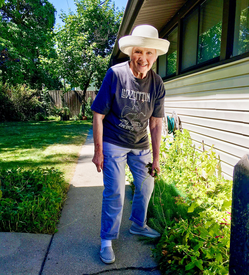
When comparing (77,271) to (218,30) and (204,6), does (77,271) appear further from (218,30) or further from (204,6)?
(204,6)

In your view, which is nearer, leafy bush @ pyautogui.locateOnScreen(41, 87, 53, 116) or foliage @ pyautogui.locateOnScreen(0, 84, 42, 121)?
foliage @ pyautogui.locateOnScreen(0, 84, 42, 121)

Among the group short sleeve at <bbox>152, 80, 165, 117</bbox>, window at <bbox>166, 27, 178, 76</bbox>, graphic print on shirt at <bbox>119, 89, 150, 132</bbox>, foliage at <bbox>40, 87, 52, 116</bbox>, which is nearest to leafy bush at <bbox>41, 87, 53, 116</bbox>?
foliage at <bbox>40, 87, 52, 116</bbox>

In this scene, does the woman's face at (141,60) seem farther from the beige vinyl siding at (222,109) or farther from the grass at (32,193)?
the grass at (32,193)

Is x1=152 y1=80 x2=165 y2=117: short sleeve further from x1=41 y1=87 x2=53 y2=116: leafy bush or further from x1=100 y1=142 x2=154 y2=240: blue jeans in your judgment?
x1=41 y1=87 x2=53 y2=116: leafy bush

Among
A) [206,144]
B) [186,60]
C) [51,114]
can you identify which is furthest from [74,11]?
[206,144]

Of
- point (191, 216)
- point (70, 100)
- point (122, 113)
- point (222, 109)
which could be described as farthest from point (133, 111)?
point (70, 100)

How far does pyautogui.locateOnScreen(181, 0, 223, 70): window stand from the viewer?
3545mm

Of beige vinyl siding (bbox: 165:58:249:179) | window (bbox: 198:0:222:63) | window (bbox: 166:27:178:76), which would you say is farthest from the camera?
window (bbox: 166:27:178:76)

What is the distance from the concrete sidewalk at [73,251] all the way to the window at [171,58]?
13.0 feet

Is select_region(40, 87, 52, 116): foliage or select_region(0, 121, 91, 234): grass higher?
select_region(40, 87, 52, 116): foliage

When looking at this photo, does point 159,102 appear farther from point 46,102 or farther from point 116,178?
point 46,102

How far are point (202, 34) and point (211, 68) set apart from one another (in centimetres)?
92

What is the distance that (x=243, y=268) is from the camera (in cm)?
80

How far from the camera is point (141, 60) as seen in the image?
206 cm
